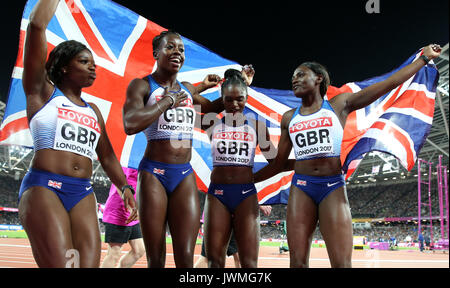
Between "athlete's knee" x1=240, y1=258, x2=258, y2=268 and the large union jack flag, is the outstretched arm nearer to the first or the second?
the large union jack flag

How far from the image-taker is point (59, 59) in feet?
9.86

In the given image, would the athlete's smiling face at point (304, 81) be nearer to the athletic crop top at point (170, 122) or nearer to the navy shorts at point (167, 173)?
the athletic crop top at point (170, 122)

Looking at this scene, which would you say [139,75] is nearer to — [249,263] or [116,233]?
[116,233]

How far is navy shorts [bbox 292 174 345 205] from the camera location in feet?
11.3

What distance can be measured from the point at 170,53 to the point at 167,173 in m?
1.11

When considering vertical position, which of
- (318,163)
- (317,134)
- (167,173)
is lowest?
(167,173)

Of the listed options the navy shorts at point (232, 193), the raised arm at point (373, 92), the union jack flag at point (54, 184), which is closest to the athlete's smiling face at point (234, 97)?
the navy shorts at point (232, 193)

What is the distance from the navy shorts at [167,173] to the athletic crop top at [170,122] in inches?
9.8

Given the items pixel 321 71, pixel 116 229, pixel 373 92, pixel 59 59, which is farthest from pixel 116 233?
pixel 373 92

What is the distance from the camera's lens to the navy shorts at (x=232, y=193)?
3.72m

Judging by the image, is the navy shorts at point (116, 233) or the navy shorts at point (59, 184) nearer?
the navy shorts at point (59, 184)

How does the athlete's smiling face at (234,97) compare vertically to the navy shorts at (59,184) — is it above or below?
above

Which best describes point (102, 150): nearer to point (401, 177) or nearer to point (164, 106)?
point (164, 106)
